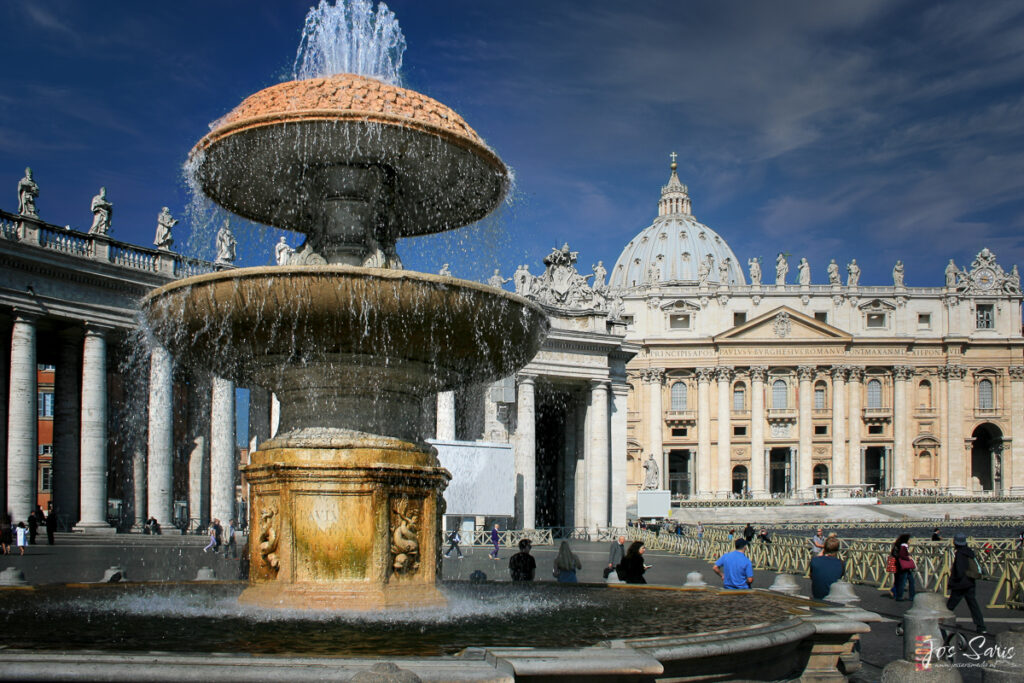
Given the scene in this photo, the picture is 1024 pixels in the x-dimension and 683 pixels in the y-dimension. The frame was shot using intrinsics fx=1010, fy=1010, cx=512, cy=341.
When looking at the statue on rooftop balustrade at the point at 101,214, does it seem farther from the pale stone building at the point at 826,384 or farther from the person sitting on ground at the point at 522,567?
the pale stone building at the point at 826,384

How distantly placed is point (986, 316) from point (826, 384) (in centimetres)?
1707

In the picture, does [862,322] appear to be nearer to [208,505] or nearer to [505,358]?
[208,505]

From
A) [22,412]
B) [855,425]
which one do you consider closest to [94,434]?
[22,412]

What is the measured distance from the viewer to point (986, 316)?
312ft

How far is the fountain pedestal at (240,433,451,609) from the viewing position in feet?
26.0

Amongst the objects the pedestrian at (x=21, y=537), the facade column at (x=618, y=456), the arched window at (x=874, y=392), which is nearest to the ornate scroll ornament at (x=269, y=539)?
the pedestrian at (x=21, y=537)

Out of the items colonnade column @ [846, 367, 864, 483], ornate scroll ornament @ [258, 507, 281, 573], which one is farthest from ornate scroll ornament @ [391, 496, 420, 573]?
Answer: colonnade column @ [846, 367, 864, 483]

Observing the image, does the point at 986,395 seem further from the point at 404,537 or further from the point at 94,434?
the point at 404,537

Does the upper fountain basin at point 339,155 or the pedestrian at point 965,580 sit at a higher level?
the upper fountain basin at point 339,155

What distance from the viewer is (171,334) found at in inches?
337

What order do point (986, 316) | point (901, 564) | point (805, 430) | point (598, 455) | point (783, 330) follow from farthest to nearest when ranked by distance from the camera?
point (986, 316) → point (783, 330) → point (805, 430) → point (598, 455) → point (901, 564)

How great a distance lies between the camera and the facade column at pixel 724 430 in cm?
9125

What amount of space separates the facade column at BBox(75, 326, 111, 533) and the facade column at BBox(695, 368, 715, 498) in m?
70.5

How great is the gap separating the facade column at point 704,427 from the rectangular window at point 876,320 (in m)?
16.4
